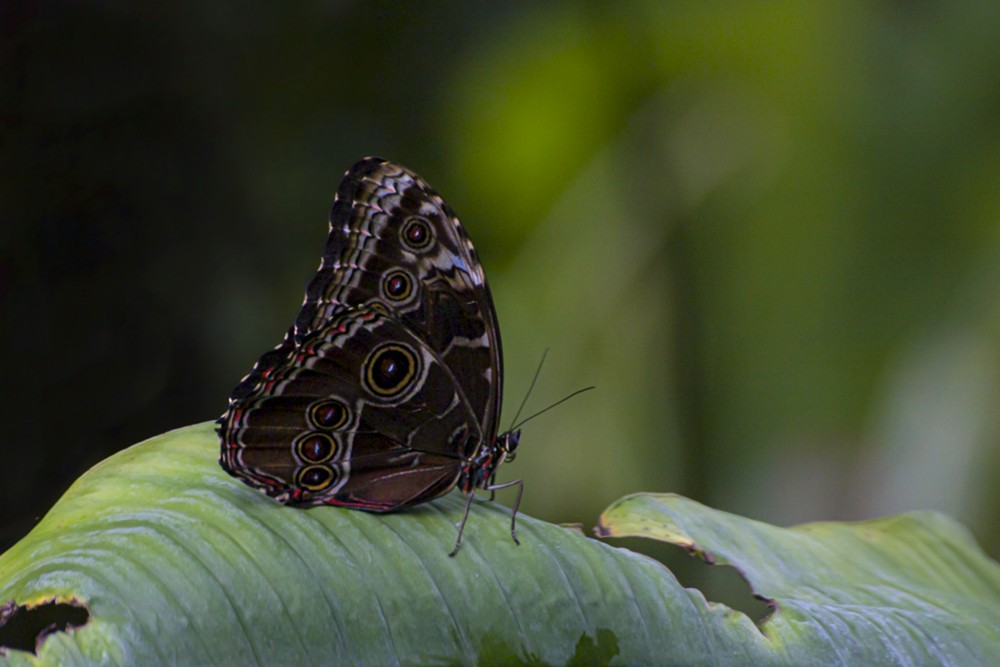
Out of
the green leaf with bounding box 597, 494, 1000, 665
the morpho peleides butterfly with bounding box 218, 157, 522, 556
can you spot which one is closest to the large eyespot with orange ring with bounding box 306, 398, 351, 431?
the morpho peleides butterfly with bounding box 218, 157, 522, 556

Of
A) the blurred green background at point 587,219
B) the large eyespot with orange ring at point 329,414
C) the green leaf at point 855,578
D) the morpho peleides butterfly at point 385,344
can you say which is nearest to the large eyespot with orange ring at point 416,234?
the morpho peleides butterfly at point 385,344

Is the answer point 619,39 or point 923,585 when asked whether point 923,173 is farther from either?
point 923,585

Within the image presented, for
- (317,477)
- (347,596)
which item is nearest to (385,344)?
(317,477)

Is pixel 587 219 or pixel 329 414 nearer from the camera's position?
pixel 329 414

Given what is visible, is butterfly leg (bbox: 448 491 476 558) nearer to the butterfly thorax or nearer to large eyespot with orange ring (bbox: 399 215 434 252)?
the butterfly thorax

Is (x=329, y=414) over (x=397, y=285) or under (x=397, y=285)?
under

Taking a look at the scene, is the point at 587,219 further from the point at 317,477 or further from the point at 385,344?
the point at 317,477

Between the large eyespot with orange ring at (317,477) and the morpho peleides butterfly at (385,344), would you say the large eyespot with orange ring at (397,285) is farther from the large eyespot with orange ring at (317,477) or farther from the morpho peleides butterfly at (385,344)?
the large eyespot with orange ring at (317,477)
